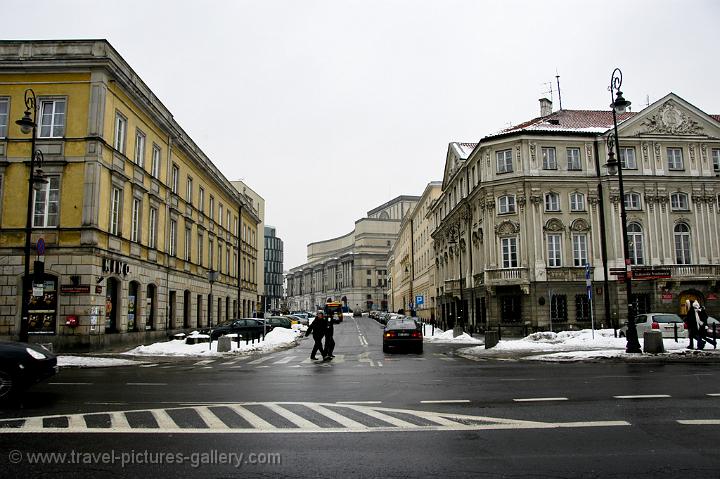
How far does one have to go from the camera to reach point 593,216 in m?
41.1

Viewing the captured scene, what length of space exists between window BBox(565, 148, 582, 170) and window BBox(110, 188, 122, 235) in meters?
32.1

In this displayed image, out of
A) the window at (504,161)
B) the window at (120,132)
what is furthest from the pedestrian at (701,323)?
the window at (120,132)

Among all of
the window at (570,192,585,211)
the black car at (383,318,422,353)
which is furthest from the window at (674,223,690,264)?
the black car at (383,318,422,353)

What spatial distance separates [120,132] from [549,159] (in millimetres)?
30369

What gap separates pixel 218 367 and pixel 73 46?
1909 cm

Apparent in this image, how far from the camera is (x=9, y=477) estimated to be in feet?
17.7

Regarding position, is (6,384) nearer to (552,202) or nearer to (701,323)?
(701,323)

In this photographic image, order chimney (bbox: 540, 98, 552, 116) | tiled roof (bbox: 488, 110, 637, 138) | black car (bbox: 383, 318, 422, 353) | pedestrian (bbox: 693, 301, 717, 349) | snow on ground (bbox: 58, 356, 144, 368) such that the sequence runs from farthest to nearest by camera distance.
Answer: chimney (bbox: 540, 98, 552, 116), tiled roof (bbox: 488, 110, 637, 138), black car (bbox: 383, 318, 422, 353), pedestrian (bbox: 693, 301, 717, 349), snow on ground (bbox: 58, 356, 144, 368)

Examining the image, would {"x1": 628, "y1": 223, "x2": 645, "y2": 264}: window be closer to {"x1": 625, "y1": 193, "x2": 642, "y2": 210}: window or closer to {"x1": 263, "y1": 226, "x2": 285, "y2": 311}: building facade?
{"x1": 625, "y1": 193, "x2": 642, "y2": 210}: window

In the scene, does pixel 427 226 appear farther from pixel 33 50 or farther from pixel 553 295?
pixel 33 50

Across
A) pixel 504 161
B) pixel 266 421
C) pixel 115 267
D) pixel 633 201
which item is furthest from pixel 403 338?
pixel 633 201

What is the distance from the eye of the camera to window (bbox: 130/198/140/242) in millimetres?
30312

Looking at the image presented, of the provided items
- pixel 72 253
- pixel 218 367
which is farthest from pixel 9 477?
pixel 72 253

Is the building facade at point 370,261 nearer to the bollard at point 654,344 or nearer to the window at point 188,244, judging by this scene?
the window at point 188,244
